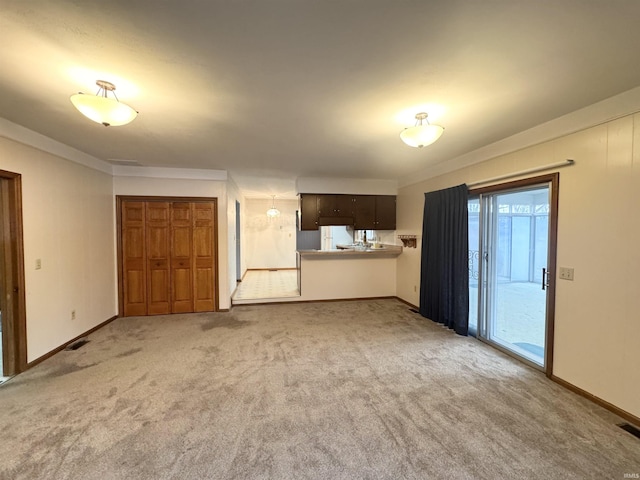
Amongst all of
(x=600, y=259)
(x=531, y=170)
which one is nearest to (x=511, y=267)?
(x=600, y=259)

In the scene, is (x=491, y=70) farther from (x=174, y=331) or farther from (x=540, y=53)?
(x=174, y=331)

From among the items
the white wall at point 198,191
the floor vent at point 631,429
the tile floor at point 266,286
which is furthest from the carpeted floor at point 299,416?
the tile floor at point 266,286

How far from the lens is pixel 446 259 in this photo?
3975mm

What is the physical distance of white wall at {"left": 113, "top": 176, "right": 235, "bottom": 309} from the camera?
4.44m

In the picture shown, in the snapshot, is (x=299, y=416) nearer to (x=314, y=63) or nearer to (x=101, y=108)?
(x=314, y=63)

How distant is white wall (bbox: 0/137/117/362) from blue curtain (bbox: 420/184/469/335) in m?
5.04

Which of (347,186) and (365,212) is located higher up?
(347,186)

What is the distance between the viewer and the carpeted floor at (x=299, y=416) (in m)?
1.63

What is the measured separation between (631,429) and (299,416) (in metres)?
2.42

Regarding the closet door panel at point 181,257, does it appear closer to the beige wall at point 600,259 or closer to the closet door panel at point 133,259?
the closet door panel at point 133,259

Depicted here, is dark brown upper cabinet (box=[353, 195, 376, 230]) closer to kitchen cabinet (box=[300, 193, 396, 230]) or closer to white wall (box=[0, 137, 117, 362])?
kitchen cabinet (box=[300, 193, 396, 230])

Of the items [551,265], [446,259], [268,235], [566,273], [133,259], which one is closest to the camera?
[566,273]

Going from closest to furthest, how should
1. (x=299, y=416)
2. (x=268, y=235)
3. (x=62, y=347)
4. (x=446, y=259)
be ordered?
(x=299, y=416)
(x=62, y=347)
(x=446, y=259)
(x=268, y=235)

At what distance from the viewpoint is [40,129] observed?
9.14 ft
